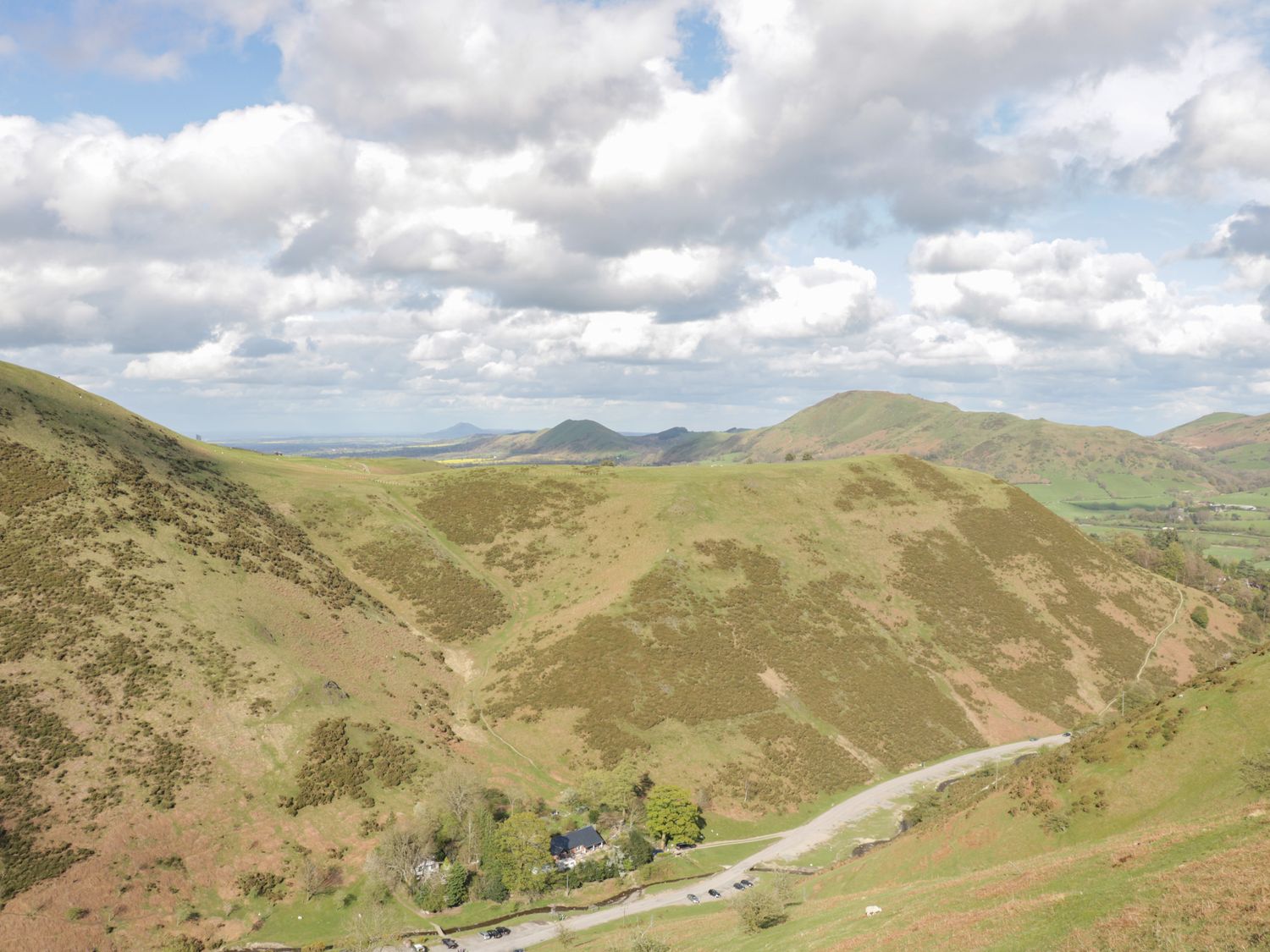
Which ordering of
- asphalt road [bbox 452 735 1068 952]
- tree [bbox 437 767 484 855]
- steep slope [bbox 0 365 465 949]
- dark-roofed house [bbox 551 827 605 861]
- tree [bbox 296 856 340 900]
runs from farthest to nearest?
1. dark-roofed house [bbox 551 827 605 861]
2. tree [bbox 437 767 484 855]
3. tree [bbox 296 856 340 900]
4. asphalt road [bbox 452 735 1068 952]
5. steep slope [bbox 0 365 465 949]

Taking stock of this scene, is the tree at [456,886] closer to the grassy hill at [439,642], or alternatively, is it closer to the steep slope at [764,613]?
the grassy hill at [439,642]

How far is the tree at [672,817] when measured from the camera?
3270 inches

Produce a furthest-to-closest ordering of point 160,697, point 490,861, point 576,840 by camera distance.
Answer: point 576,840
point 160,697
point 490,861

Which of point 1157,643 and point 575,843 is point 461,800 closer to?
point 575,843

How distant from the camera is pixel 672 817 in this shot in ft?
273

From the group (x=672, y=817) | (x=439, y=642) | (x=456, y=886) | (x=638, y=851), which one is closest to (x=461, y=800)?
(x=456, y=886)

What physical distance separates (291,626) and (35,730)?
32151 millimetres

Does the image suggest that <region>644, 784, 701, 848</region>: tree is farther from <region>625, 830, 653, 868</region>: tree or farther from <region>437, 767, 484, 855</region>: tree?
<region>437, 767, 484, 855</region>: tree

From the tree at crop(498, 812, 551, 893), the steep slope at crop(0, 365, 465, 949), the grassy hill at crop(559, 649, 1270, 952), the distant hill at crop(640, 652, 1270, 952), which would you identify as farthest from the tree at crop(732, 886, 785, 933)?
the steep slope at crop(0, 365, 465, 949)

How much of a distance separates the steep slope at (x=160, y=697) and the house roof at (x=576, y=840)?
19664 millimetres

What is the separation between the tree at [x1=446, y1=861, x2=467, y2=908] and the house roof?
35.3 ft

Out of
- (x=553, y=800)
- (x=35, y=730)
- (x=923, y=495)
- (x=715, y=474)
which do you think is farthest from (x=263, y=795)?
(x=923, y=495)

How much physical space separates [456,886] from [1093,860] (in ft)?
203

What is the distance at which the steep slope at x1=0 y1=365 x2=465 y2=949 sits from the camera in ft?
202
